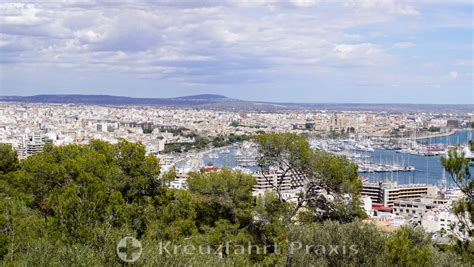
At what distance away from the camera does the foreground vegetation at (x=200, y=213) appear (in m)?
6.22

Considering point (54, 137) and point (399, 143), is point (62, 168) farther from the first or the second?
point (399, 143)

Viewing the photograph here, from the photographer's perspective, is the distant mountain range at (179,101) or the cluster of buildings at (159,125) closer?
the cluster of buildings at (159,125)

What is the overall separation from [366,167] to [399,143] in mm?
21095

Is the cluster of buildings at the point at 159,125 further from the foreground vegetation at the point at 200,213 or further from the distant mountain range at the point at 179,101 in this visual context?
the foreground vegetation at the point at 200,213

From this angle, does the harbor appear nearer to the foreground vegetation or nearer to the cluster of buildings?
the cluster of buildings

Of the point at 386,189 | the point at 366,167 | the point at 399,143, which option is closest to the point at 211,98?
the point at 399,143

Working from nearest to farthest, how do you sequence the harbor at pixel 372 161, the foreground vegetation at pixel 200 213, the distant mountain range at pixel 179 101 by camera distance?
1. the foreground vegetation at pixel 200 213
2. the harbor at pixel 372 161
3. the distant mountain range at pixel 179 101

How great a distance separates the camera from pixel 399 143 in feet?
214

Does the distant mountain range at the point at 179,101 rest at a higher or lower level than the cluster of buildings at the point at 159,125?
higher

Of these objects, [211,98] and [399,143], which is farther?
[211,98]

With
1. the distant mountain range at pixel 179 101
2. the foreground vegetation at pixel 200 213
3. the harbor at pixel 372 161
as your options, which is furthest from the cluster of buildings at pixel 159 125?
the foreground vegetation at pixel 200 213

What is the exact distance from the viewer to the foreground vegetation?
6.22 metres

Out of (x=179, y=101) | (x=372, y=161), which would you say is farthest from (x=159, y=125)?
(x=179, y=101)

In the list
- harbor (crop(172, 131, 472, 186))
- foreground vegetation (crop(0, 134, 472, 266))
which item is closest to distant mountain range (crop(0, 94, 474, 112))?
harbor (crop(172, 131, 472, 186))
